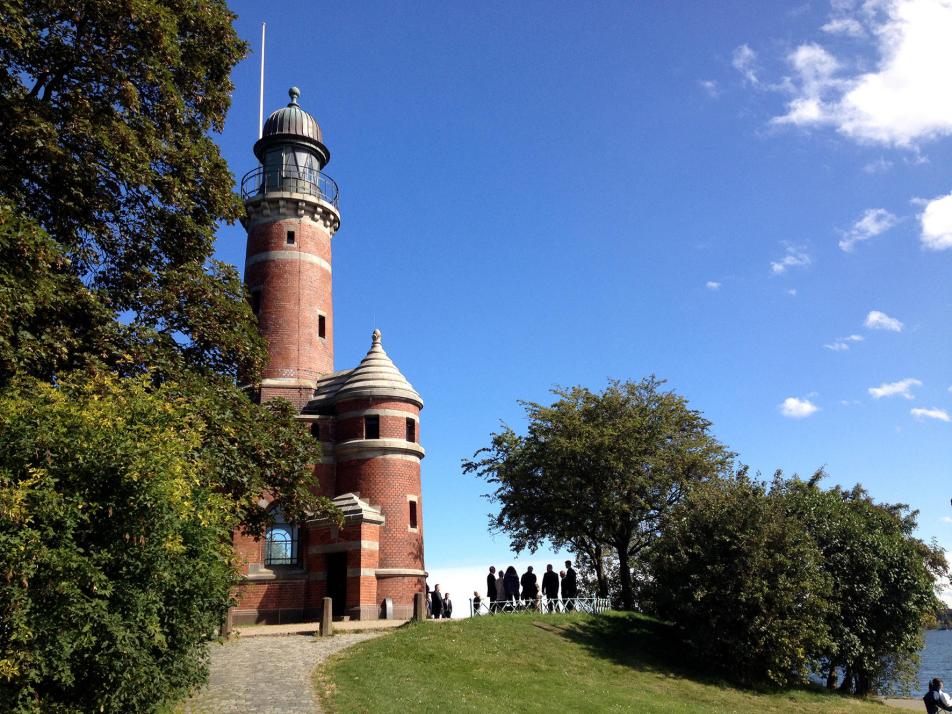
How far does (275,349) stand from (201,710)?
21418mm

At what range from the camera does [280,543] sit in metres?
32.1

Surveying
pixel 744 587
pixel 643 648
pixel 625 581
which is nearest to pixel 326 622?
pixel 643 648

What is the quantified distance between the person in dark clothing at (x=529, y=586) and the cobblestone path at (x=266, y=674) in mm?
7265

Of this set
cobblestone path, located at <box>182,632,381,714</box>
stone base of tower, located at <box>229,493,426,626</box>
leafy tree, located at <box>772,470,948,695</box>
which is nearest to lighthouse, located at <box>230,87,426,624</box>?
stone base of tower, located at <box>229,493,426,626</box>

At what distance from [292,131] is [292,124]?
50cm

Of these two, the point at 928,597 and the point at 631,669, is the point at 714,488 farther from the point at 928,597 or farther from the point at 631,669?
the point at 928,597

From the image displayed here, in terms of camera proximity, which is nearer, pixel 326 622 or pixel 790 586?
pixel 326 622

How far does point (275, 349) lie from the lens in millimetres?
34594

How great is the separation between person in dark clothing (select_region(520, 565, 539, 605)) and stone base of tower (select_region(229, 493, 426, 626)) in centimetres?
488

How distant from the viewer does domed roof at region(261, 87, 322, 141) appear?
37.1 meters

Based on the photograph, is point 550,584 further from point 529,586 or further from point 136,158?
point 136,158

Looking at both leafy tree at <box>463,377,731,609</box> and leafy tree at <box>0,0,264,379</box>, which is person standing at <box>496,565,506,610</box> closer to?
leafy tree at <box>463,377,731,609</box>

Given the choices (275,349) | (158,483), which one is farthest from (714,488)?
(158,483)

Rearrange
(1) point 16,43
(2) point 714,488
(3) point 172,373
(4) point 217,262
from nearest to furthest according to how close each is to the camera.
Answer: (1) point 16,43
(3) point 172,373
(4) point 217,262
(2) point 714,488
